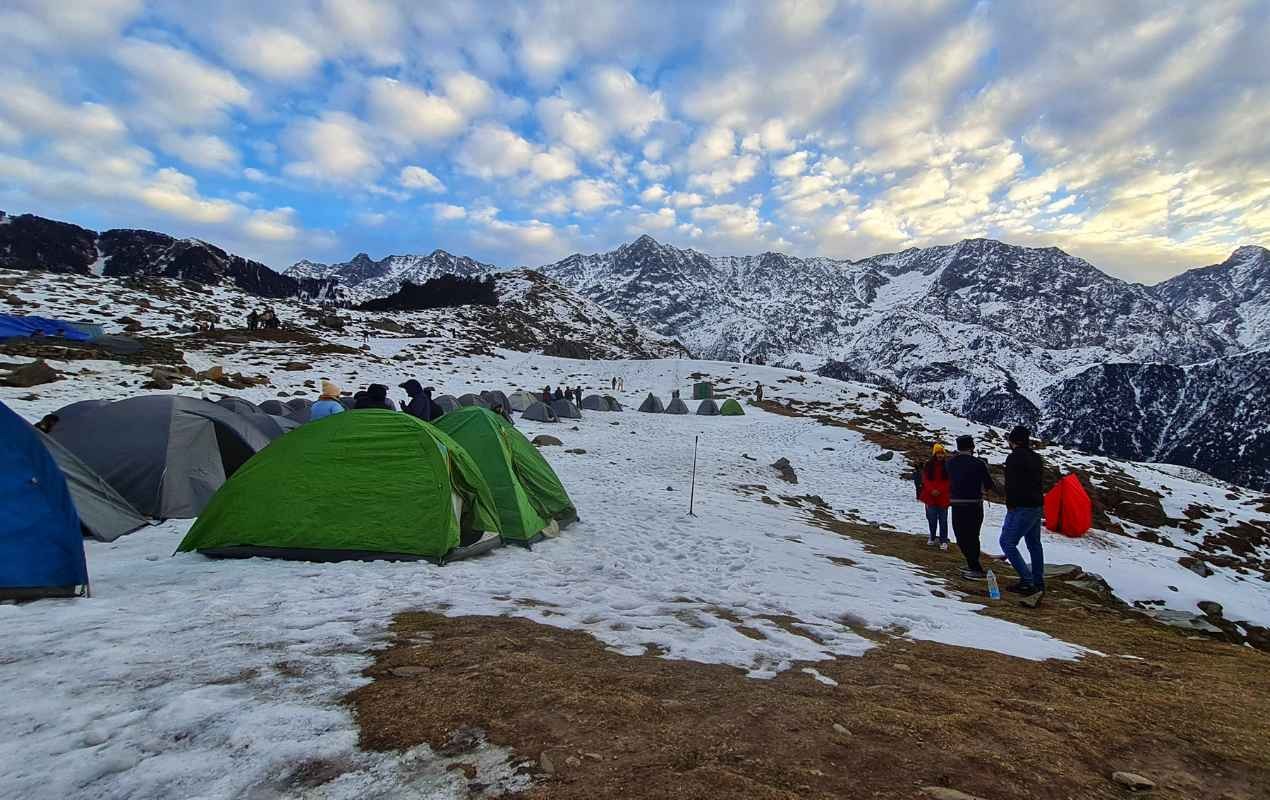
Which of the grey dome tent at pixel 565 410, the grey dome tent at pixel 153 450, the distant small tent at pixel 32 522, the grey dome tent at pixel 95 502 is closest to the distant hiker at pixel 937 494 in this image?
the distant small tent at pixel 32 522

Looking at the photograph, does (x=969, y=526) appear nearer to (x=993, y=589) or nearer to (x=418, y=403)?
(x=993, y=589)

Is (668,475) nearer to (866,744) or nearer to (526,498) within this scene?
(526,498)

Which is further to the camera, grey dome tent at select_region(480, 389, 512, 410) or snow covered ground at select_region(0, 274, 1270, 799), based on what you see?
grey dome tent at select_region(480, 389, 512, 410)

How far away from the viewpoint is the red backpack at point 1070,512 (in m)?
10.0

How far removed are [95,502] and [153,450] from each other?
1370mm

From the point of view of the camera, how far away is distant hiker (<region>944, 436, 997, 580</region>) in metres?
10.0

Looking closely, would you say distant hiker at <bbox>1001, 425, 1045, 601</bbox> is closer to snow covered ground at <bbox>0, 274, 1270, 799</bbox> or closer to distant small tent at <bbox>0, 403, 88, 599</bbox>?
snow covered ground at <bbox>0, 274, 1270, 799</bbox>

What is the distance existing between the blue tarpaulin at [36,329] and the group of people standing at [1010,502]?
3796cm

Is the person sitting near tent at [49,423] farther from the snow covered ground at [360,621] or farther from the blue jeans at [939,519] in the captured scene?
the blue jeans at [939,519]

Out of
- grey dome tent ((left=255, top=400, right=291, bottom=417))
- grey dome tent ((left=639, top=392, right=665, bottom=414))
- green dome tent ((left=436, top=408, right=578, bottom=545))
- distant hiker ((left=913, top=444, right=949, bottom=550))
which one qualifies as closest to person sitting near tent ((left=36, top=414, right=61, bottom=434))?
green dome tent ((left=436, top=408, right=578, bottom=545))

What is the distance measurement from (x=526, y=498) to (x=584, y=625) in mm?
4390

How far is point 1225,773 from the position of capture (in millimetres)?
3398

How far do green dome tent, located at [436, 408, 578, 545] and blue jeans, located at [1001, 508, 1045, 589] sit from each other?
7.52 m

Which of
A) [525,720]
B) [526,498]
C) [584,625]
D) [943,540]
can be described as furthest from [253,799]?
[943,540]
